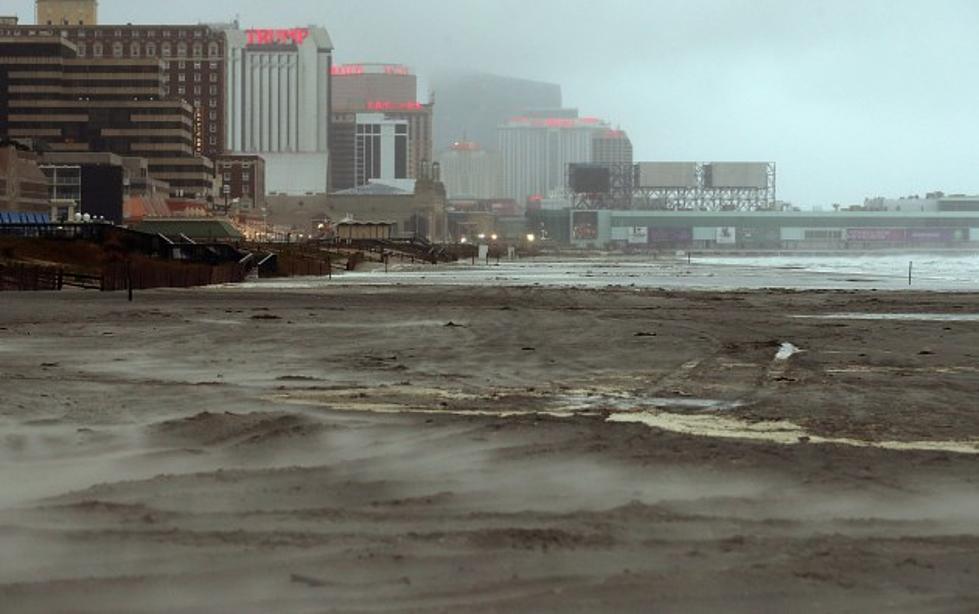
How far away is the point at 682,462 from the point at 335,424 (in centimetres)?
385

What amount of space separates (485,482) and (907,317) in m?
30.1

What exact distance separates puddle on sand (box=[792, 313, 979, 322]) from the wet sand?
46.5 feet

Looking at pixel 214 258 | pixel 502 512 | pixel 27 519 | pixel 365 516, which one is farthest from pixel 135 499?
pixel 214 258

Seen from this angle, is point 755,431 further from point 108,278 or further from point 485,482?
point 108,278

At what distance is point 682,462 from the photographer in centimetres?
1041

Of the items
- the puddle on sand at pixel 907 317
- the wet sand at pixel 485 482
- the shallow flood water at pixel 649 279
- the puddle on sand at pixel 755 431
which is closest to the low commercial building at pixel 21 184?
the shallow flood water at pixel 649 279

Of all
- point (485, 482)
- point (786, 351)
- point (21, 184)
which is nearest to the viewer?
point (485, 482)

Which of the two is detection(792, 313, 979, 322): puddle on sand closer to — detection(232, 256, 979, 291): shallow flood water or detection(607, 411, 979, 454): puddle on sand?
detection(607, 411, 979, 454): puddle on sand

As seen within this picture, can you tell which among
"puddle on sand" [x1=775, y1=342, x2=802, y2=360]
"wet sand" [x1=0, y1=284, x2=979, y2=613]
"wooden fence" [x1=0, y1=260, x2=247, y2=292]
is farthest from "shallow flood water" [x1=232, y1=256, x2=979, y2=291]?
"wet sand" [x1=0, y1=284, x2=979, y2=613]

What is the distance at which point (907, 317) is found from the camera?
3694cm

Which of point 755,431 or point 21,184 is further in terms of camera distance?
point 21,184

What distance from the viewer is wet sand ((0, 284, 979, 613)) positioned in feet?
21.8

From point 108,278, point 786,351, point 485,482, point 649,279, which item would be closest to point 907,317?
point 786,351

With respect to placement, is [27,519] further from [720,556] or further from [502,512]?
[720,556]
